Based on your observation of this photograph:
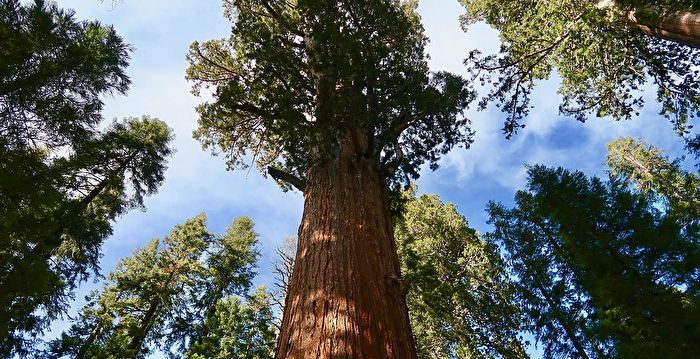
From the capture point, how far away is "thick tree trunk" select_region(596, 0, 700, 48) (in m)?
5.54

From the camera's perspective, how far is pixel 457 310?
11.9 metres

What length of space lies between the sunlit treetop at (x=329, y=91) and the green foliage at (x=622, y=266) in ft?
8.08

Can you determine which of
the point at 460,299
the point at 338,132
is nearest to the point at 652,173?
the point at 460,299

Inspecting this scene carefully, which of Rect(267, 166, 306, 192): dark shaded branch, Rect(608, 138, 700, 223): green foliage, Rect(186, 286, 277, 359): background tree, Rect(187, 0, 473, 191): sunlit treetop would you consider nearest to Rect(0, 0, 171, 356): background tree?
Rect(187, 0, 473, 191): sunlit treetop

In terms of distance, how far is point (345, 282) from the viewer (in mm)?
3119

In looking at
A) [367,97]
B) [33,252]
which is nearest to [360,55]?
[367,97]

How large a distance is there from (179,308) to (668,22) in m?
17.4

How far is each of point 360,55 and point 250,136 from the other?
3.35m

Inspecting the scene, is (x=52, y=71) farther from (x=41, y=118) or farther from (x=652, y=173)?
(x=652, y=173)

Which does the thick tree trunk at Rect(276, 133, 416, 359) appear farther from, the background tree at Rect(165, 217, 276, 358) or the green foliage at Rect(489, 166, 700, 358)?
the background tree at Rect(165, 217, 276, 358)

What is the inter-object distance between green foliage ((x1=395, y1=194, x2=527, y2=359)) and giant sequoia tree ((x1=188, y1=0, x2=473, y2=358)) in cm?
570

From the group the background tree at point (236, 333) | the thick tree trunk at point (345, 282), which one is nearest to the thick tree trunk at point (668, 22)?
the thick tree trunk at point (345, 282)

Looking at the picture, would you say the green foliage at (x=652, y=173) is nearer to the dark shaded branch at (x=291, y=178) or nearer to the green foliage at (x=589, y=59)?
the green foliage at (x=589, y=59)

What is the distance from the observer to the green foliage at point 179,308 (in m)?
13.8
